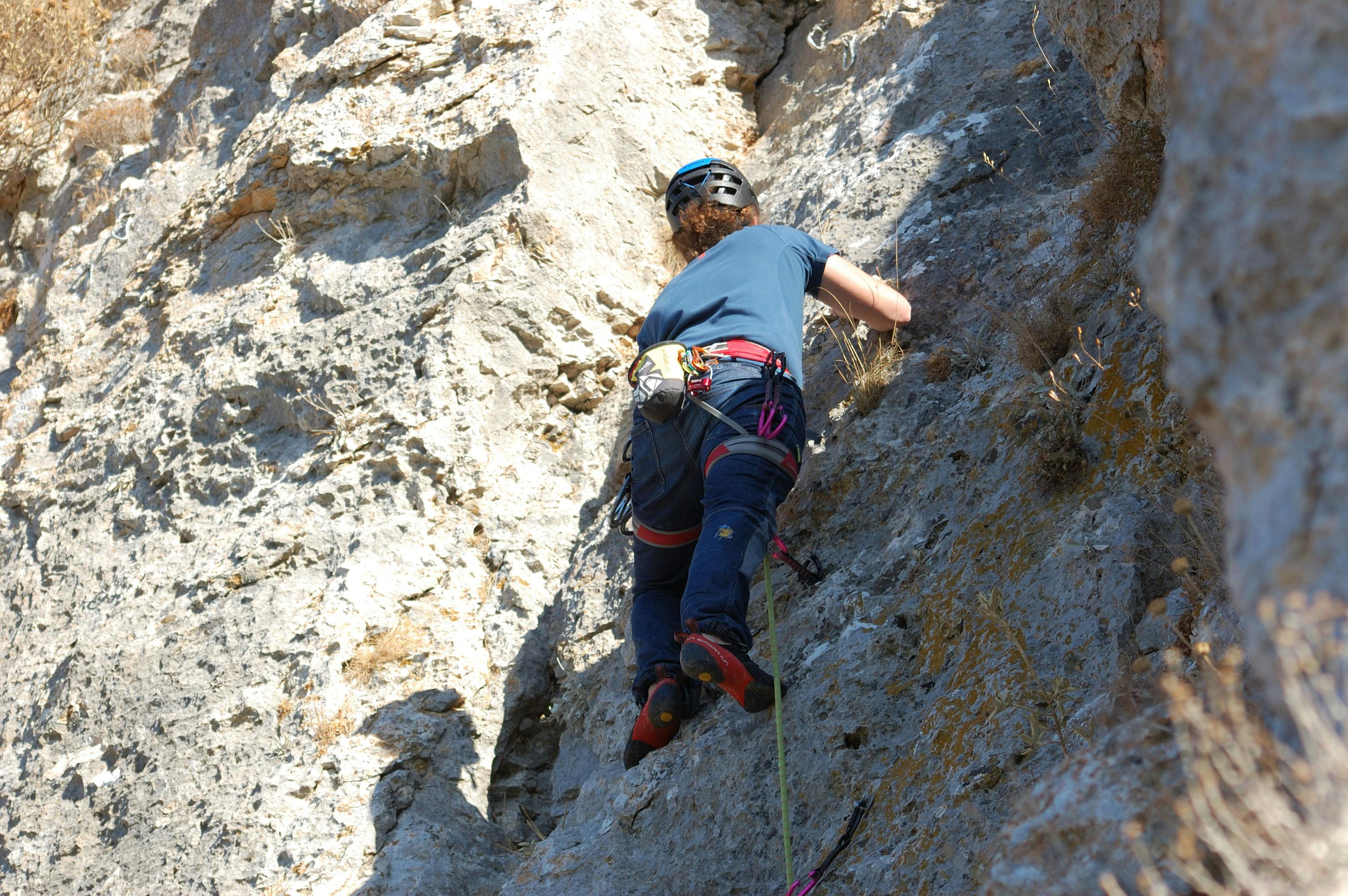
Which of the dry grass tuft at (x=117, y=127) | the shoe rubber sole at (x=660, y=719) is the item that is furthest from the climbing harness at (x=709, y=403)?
the dry grass tuft at (x=117, y=127)

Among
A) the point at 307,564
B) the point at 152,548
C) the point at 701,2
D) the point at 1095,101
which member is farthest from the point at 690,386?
the point at 701,2

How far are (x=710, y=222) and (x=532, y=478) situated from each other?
69.6 inches

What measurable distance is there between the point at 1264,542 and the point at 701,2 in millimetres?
7664

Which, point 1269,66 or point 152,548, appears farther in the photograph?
point 152,548

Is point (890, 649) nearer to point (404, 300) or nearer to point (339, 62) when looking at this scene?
point (404, 300)

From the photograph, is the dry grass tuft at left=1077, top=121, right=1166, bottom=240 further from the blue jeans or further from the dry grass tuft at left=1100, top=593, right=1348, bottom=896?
the dry grass tuft at left=1100, top=593, right=1348, bottom=896

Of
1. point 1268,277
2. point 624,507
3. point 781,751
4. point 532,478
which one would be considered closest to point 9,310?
point 532,478

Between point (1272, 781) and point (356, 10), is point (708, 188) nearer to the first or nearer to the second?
point (1272, 781)

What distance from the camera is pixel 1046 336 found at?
4.27 metres

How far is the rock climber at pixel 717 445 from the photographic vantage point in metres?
3.89

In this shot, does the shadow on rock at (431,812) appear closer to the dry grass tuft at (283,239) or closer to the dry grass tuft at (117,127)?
the dry grass tuft at (283,239)

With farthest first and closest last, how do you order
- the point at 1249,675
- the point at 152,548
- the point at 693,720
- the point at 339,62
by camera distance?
the point at 339,62, the point at 152,548, the point at 693,720, the point at 1249,675

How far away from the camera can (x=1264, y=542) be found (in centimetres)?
142

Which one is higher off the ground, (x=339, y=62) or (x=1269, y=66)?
(x=1269, y=66)
